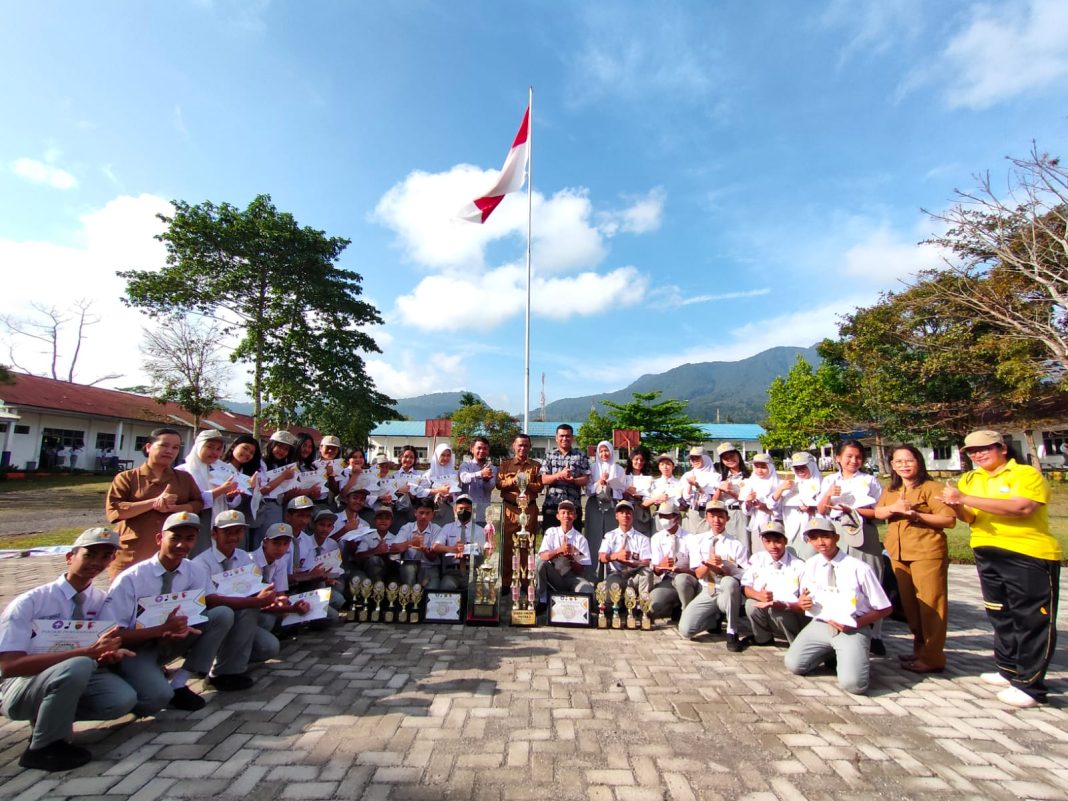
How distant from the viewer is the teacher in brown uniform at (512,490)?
22.0 ft

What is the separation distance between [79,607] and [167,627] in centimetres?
50

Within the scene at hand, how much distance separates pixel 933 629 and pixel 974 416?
24.3m

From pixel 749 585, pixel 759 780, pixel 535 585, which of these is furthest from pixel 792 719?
pixel 535 585

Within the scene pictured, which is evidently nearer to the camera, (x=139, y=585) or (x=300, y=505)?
(x=139, y=585)

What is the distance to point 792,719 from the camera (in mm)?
3551

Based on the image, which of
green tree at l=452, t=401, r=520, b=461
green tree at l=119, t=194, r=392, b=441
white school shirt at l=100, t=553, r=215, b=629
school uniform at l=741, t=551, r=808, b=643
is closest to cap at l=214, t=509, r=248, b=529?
white school shirt at l=100, t=553, r=215, b=629

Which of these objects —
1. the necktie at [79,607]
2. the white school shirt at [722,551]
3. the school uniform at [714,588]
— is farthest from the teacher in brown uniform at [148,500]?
the white school shirt at [722,551]

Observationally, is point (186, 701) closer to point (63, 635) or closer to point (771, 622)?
point (63, 635)

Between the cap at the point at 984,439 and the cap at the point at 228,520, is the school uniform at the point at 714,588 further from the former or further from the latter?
the cap at the point at 228,520

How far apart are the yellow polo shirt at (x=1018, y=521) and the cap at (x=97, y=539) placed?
6.02 m

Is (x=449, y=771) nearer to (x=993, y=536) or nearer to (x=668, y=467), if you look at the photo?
(x=993, y=536)

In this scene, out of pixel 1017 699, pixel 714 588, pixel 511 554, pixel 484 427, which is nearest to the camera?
pixel 1017 699

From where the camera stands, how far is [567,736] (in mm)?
3250

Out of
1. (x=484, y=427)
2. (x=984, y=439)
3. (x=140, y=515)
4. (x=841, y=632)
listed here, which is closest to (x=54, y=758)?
(x=140, y=515)
